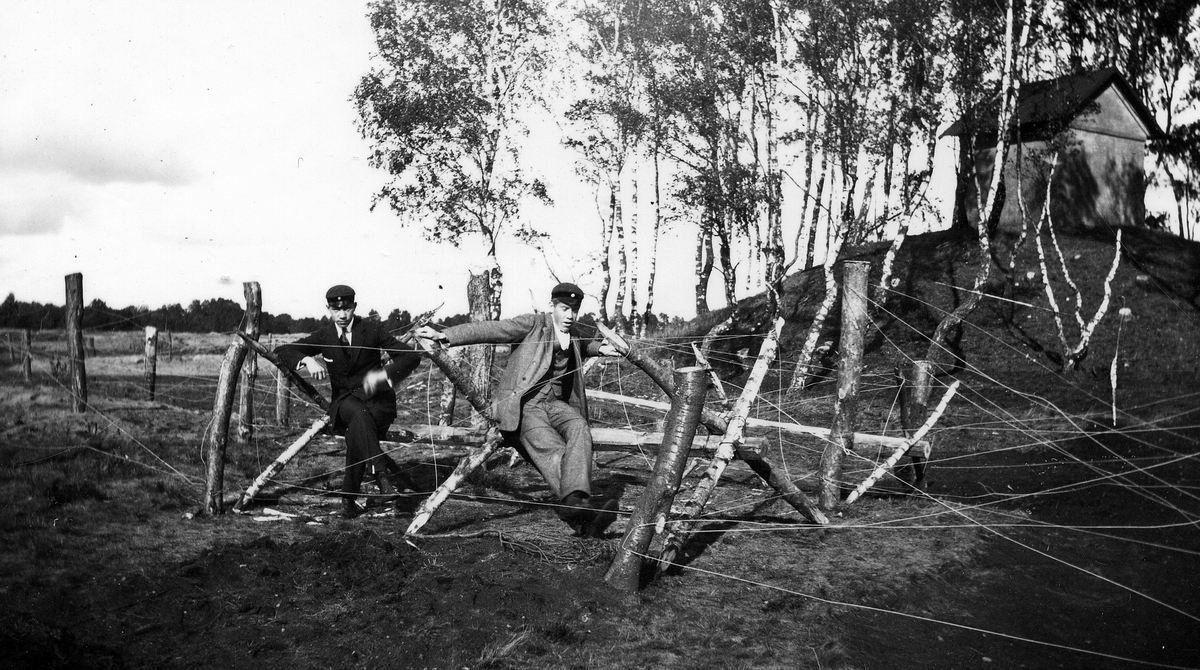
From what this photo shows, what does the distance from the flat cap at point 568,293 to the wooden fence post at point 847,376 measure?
2.39 metres

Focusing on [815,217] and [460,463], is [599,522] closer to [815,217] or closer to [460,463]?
[460,463]

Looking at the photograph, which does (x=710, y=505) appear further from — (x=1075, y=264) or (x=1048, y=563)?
(x=1075, y=264)

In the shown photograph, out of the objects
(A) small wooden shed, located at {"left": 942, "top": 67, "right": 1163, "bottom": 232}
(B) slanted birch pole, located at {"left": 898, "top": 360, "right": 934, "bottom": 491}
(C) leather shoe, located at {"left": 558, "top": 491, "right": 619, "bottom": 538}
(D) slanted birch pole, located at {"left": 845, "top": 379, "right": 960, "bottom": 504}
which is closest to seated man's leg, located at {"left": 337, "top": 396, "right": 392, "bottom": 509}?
(C) leather shoe, located at {"left": 558, "top": 491, "right": 619, "bottom": 538}

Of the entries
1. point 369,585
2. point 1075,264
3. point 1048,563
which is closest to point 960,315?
point 1075,264

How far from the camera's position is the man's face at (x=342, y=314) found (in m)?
7.25

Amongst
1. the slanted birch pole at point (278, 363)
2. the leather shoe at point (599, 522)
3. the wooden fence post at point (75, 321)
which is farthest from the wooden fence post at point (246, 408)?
the leather shoe at point (599, 522)

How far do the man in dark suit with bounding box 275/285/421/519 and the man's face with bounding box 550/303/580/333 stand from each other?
1.44m

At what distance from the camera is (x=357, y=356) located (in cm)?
740

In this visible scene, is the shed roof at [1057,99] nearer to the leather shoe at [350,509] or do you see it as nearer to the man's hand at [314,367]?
the man's hand at [314,367]

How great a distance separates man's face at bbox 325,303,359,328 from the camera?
725 cm

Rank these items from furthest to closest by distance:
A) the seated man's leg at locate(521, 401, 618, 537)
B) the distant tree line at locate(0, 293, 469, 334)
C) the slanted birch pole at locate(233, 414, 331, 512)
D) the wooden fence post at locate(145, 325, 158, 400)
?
1. the wooden fence post at locate(145, 325, 158, 400)
2. the distant tree line at locate(0, 293, 469, 334)
3. the slanted birch pole at locate(233, 414, 331, 512)
4. the seated man's leg at locate(521, 401, 618, 537)

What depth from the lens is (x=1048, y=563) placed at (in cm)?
647

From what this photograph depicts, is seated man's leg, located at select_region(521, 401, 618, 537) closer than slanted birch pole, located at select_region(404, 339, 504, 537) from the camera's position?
No

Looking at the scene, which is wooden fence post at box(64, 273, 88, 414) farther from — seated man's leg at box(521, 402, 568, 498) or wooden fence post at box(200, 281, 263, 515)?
seated man's leg at box(521, 402, 568, 498)
